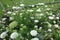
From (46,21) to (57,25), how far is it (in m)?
0.22

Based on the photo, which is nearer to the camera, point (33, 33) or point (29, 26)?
point (33, 33)

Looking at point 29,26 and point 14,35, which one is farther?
point 29,26

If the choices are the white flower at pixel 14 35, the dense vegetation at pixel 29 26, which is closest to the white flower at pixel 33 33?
the dense vegetation at pixel 29 26

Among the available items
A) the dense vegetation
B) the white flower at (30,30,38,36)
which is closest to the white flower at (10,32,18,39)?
the dense vegetation

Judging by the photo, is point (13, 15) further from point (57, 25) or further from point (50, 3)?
point (50, 3)

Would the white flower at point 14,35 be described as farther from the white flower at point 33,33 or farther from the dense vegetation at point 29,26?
the white flower at point 33,33

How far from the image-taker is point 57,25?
352 cm

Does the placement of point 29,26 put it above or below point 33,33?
above

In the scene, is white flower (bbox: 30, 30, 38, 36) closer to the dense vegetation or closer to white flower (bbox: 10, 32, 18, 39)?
the dense vegetation

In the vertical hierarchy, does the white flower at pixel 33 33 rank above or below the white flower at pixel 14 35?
below

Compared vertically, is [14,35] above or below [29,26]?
below

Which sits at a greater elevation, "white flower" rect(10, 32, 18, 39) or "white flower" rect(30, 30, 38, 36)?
"white flower" rect(10, 32, 18, 39)

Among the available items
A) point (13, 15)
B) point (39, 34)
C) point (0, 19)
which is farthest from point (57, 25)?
point (0, 19)

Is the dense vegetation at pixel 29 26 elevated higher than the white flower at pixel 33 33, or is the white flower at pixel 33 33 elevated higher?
the dense vegetation at pixel 29 26
